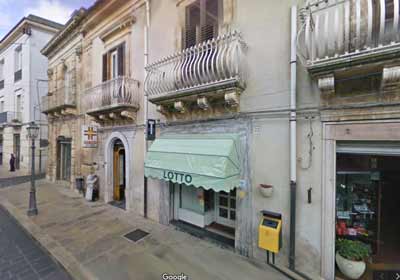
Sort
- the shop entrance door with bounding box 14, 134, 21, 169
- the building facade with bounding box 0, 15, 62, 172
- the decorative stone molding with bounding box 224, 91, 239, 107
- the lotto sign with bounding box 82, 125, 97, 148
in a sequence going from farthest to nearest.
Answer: the shop entrance door with bounding box 14, 134, 21, 169
the building facade with bounding box 0, 15, 62, 172
the lotto sign with bounding box 82, 125, 97, 148
the decorative stone molding with bounding box 224, 91, 239, 107

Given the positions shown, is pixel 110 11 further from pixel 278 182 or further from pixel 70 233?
pixel 278 182

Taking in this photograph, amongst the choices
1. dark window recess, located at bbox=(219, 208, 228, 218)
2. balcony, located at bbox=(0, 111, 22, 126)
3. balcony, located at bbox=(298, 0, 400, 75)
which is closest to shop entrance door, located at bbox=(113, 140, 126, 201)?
dark window recess, located at bbox=(219, 208, 228, 218)

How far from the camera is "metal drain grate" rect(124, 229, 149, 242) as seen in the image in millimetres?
5688

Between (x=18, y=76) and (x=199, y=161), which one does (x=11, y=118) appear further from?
(x=199, y=161)

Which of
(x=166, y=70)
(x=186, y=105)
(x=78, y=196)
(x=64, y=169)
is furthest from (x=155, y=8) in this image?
(x=64, y=169)

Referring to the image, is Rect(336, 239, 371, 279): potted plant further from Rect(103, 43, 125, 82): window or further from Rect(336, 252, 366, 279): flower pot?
Rect(103, 43, 125, 82): window

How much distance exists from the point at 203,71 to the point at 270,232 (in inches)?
150

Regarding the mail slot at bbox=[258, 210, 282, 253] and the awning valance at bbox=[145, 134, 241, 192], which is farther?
the awning valance at bbox=[145, 134, 241, 192]

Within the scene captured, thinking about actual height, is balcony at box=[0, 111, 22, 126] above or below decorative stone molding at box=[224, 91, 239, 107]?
above

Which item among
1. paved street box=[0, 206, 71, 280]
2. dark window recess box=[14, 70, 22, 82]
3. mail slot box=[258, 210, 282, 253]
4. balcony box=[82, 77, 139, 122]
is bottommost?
paved street box=[0, 206, 71, 280]

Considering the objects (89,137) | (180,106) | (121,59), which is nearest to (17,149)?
(89,137)

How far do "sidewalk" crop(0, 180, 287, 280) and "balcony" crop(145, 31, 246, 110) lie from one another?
378cm

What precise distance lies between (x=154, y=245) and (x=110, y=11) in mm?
8724
